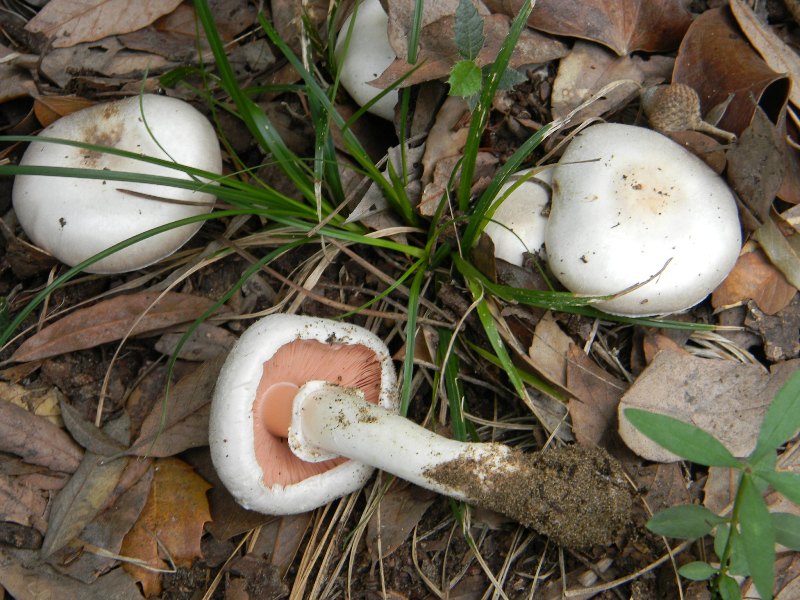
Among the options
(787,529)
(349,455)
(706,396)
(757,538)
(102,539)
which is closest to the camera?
(757,538)

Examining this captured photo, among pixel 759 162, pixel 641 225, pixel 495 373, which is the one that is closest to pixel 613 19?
pixel 759 162

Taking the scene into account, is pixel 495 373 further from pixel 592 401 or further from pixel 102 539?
pixel 102 539

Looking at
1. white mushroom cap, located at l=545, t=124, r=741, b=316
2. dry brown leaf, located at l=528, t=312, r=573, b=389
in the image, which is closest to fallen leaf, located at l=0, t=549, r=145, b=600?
dry brown leaf, located at l=528, t=312, r=573, b=389

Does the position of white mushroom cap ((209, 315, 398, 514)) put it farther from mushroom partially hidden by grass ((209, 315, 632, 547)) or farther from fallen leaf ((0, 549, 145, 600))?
fallen leaf ((0, 549, 145, 600))

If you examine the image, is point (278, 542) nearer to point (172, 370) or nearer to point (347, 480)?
point (347, 480)

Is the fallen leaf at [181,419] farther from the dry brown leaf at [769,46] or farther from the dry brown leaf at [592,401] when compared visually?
the dry brown leaf at [769,46]

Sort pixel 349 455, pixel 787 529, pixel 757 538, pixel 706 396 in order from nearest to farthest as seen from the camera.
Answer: pixel 757 538 → pixel 787 529 → pixel 349 455 → pixel 706 396

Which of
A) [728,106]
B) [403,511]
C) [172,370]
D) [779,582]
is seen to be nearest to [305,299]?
[172,370]
